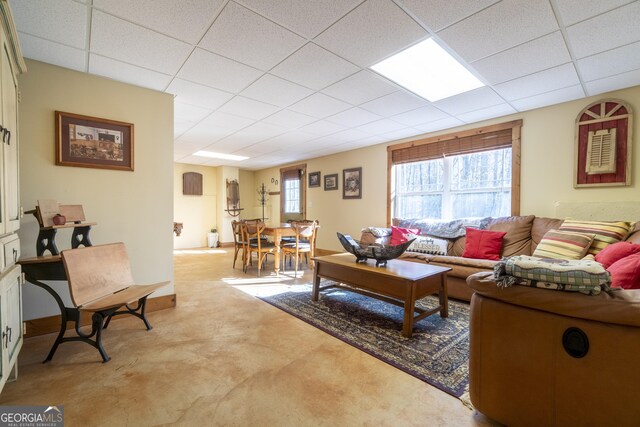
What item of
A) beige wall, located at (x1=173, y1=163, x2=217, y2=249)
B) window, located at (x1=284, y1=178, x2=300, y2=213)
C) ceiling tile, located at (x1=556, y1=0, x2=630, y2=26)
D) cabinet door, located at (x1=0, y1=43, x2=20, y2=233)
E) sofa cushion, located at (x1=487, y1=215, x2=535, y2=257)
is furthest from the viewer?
beige wall, located at (x1=173, y1=163, x2=217, y2=249)

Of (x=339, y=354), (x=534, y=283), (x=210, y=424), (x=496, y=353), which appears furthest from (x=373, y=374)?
(x=534, y=283)

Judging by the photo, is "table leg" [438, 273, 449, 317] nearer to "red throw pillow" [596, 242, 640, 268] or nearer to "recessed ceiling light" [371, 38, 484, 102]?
"red throw pillow" [596, 242, 640, 268]

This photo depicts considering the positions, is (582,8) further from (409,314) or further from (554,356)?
(409,314)

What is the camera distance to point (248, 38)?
205cm

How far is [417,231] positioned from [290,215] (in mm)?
4057

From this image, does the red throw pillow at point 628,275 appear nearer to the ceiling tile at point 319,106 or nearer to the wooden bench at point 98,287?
the ceiling tile at point 319,106

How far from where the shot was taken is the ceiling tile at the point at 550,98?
2.98 metres

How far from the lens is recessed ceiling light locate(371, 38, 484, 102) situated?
229 centimetres

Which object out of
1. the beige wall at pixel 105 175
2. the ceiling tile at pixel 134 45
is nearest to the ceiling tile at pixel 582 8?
the ceiling tile at pixel 134 45

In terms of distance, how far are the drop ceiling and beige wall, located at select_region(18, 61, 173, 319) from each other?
17cm

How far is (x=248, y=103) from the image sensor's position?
331cm

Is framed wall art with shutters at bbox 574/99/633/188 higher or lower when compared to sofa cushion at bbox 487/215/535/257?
higher

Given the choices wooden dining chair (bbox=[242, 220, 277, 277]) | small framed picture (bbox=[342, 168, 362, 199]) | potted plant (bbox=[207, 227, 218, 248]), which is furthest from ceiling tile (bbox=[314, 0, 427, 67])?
potted plant (bbox=[207, 227, 218, 248])

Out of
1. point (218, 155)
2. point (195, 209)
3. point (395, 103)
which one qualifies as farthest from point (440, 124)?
point (195, 209)
